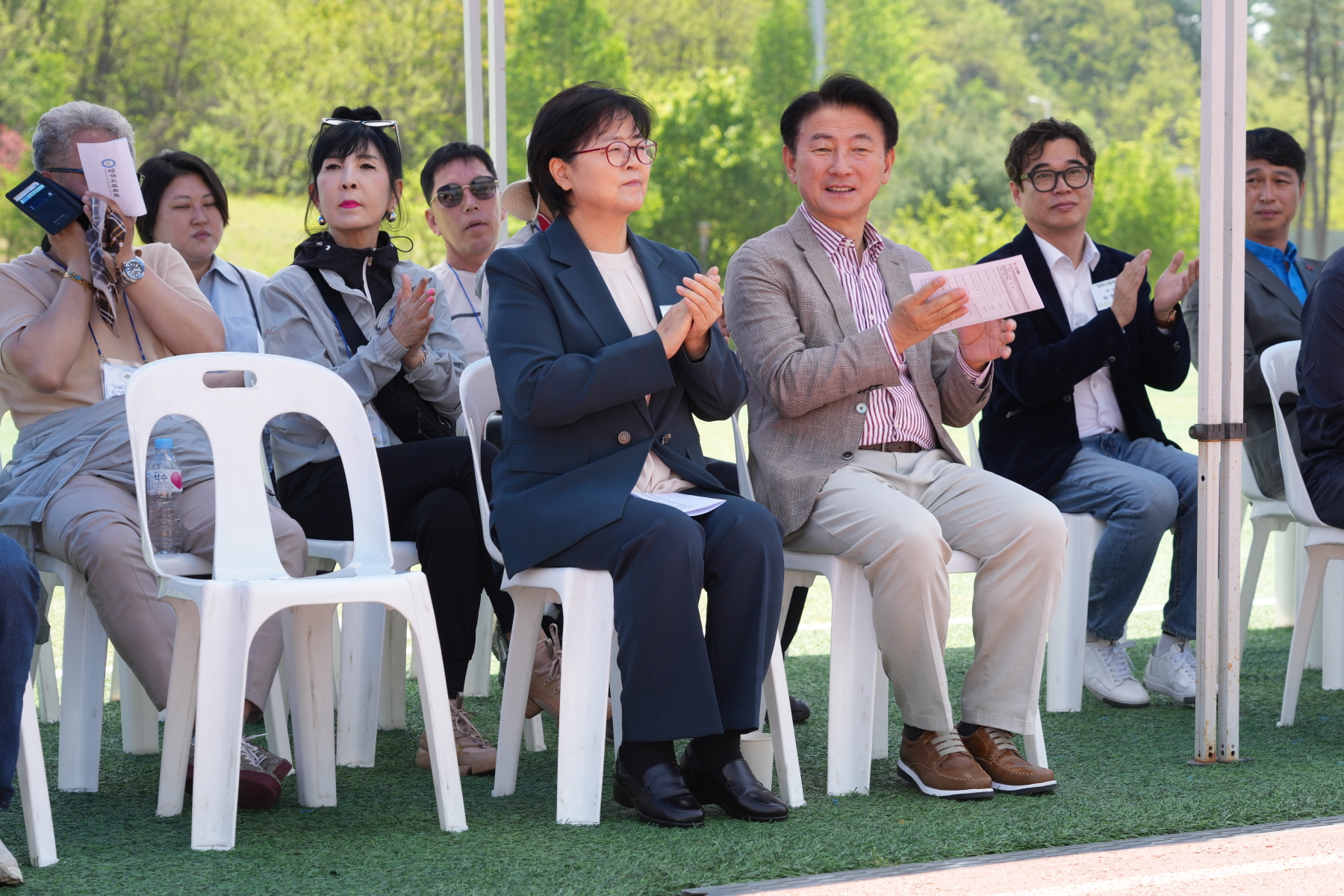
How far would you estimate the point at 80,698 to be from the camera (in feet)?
10.4

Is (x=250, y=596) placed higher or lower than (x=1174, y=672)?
higher

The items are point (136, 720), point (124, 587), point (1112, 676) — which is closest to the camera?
point (124, 587)

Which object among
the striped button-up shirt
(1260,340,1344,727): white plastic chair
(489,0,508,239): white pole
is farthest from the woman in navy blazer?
(489,0,508,239): white pole

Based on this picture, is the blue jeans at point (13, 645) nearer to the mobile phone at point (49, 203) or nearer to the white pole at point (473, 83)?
the mobile phone at point (49, 203)

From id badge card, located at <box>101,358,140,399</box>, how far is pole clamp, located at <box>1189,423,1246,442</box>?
2438 mm

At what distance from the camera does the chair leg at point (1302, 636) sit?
375 cm

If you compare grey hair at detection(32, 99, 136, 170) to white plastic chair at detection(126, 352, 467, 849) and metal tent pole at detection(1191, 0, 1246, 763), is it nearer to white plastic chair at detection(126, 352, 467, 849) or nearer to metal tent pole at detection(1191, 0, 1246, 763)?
white plastic chair at detection(126, 352, 467, 849)

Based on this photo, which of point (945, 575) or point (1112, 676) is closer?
point (945, 575)

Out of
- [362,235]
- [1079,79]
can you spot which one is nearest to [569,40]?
[1079,79]

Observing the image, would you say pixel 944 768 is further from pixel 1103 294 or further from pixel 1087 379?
pixel 1103 294

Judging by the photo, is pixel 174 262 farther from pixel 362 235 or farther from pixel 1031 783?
pixel 1031 783

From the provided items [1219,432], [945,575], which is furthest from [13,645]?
[1219,432]

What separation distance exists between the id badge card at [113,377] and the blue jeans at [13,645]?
2.73 ft

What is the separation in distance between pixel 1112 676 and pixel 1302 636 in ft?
1.71
